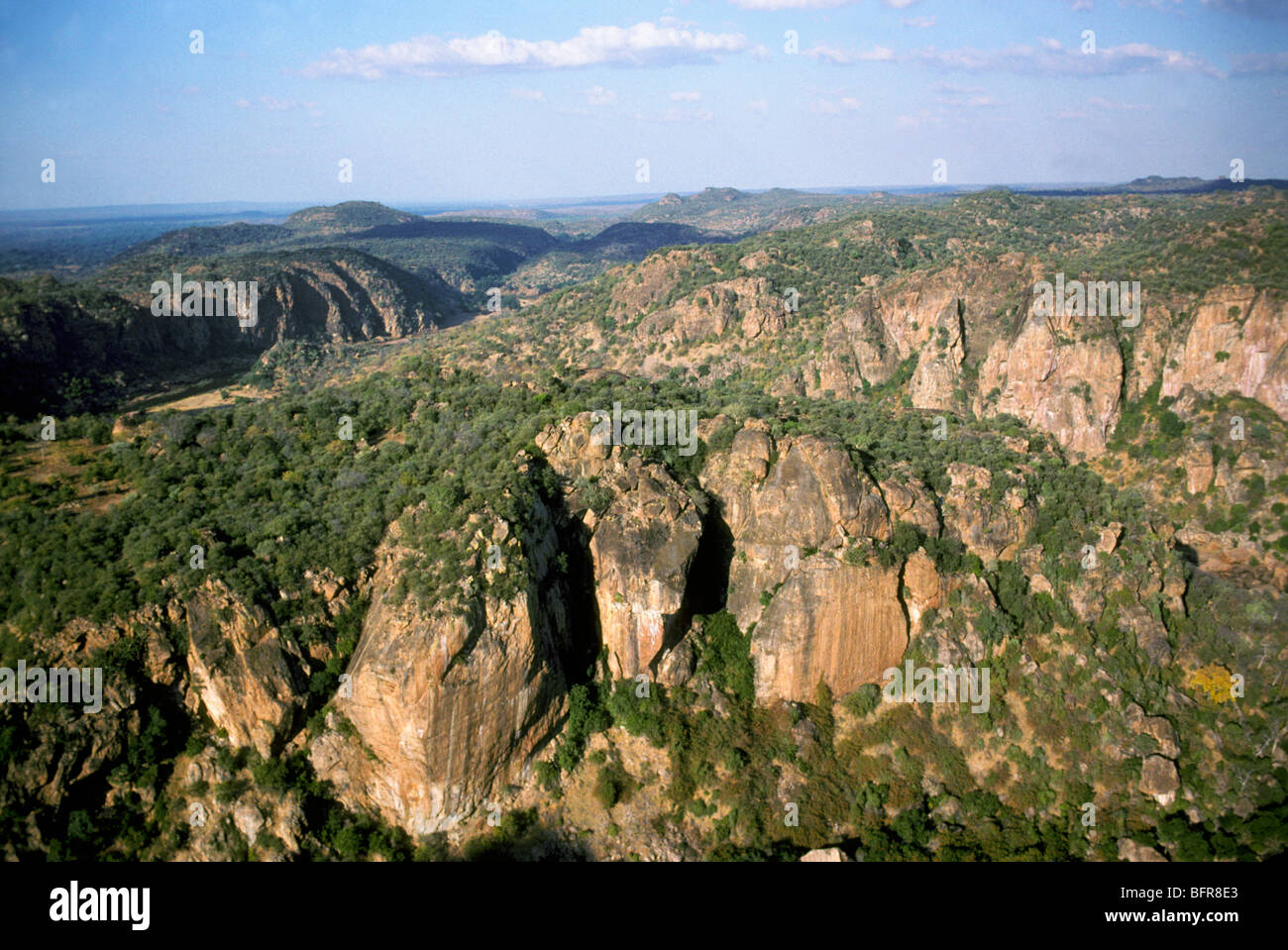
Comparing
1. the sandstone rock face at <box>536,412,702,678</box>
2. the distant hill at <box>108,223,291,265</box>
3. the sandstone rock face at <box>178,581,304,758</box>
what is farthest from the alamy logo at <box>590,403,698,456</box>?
the distant hill at <box>108,223,291,265</box>

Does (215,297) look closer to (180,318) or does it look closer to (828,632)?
(180,318)

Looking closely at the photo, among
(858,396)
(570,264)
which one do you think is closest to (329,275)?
(570,264)

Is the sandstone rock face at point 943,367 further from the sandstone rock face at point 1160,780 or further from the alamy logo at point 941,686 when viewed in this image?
the sandstone rock face at point 1160,780

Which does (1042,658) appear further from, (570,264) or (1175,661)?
(570,264)

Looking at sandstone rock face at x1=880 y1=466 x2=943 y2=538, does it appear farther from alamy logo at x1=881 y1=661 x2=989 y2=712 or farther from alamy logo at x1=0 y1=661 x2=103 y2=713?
alamy logo at x1=0 y1=661 x2=103 y2=713

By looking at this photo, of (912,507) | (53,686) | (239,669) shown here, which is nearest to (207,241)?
(53,686)

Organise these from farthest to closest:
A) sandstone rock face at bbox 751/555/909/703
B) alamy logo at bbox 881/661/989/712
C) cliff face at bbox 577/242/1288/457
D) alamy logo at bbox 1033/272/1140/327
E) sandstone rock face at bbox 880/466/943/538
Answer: alamy logo at bbox 1033/272/1140/327
cliff face at bbox 577/242/1288/457
sandstone rock face at bbox 880/466/943/538
alamy logo at bbox 881/661/989/712
sandstone rock face at bbox 751/555/909/703

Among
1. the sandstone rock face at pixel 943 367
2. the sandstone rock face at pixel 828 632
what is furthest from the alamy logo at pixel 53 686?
the sandstone rock face at pixel 943 367
